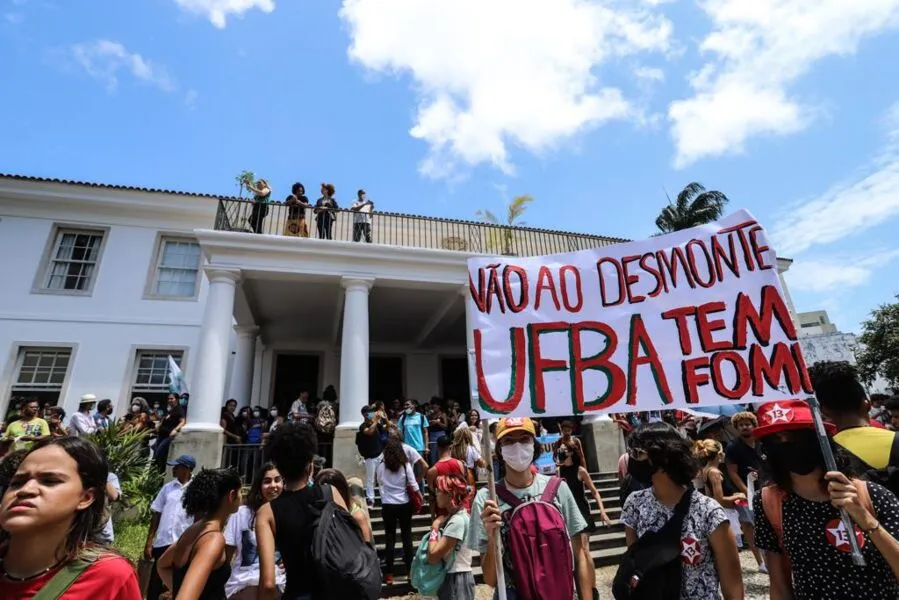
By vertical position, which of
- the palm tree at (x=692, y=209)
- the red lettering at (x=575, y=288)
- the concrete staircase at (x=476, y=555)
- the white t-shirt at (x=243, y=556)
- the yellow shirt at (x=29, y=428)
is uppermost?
the palm tree at (x=692, y=209)

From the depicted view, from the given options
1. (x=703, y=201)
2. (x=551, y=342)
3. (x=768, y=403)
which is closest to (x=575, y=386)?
(x=551, y=342)

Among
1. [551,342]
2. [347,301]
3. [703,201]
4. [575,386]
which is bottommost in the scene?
[575,386]

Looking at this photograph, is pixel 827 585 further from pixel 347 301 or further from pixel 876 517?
pixel 347 301

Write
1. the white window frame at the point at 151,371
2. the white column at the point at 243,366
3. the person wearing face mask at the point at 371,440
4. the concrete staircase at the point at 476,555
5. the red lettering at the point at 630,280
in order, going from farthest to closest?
the white column at the point at 243,366, the white window frame at the point at 151,371, the person wearing face mask at the point at 371,440, the concrete staircase at the point at 476,555, the red lettering at the point at 630,280

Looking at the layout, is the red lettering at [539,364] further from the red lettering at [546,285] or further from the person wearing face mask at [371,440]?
the person wearing face mask at [371,440]

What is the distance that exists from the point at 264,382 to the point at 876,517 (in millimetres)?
14284

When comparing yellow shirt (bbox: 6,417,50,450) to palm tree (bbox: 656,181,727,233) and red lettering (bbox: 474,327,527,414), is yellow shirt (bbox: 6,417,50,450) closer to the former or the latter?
red lettering (bbox: 474,327,527,414)

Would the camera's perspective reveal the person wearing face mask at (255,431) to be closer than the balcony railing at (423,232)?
Yes

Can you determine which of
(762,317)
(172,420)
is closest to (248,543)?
(762,317)

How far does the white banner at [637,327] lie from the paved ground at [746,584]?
364 centimetres

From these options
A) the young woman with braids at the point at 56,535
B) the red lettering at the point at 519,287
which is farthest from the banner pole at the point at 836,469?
the young woman with braids at the point at 56,535

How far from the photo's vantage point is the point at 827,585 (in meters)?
1.76

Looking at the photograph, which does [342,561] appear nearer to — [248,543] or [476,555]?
[248,543]

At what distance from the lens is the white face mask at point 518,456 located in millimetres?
2436
